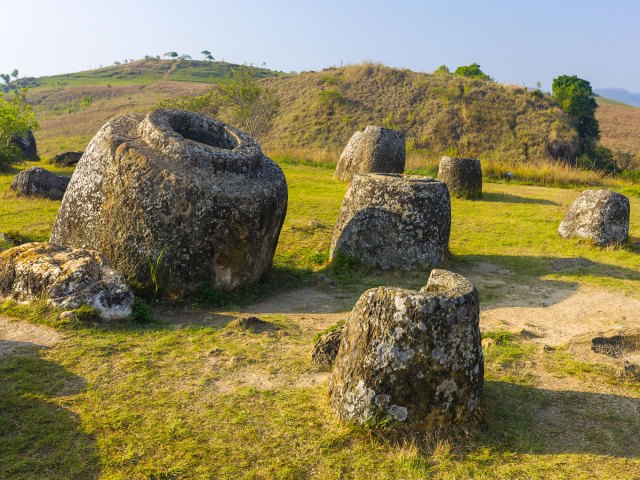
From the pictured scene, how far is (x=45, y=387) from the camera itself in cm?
506

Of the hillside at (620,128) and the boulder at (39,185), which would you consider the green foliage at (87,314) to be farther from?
the hillside at (620,128)

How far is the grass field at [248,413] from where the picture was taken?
4.08 meters

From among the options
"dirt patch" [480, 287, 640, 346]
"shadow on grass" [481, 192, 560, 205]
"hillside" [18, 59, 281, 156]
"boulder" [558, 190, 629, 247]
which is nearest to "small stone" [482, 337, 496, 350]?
"dirt patch" [480, 287, 640, 346]

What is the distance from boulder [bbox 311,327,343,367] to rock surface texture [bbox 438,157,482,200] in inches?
505

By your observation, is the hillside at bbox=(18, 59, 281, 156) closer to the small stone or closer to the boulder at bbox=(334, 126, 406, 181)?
the boulder at bbox=(334, 126, 406, 181)

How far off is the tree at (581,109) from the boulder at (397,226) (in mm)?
37943

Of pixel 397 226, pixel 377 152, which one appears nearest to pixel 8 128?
pixel 377 152

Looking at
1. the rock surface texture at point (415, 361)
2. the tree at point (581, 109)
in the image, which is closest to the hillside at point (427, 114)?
the tree at point (581, 109)

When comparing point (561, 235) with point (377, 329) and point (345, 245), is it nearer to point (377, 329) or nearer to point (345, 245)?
point (345, 245)

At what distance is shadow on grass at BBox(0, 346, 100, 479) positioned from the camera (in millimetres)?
3920

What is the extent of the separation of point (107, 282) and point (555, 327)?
17.9ft

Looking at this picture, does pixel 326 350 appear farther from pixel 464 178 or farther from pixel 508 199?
pixel 508 199

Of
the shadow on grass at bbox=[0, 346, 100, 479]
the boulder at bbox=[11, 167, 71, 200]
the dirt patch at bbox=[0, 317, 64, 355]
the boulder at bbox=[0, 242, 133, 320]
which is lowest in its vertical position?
the shadow on grass at bbox=[0, 346, 100, 479]

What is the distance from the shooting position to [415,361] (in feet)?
14.3
